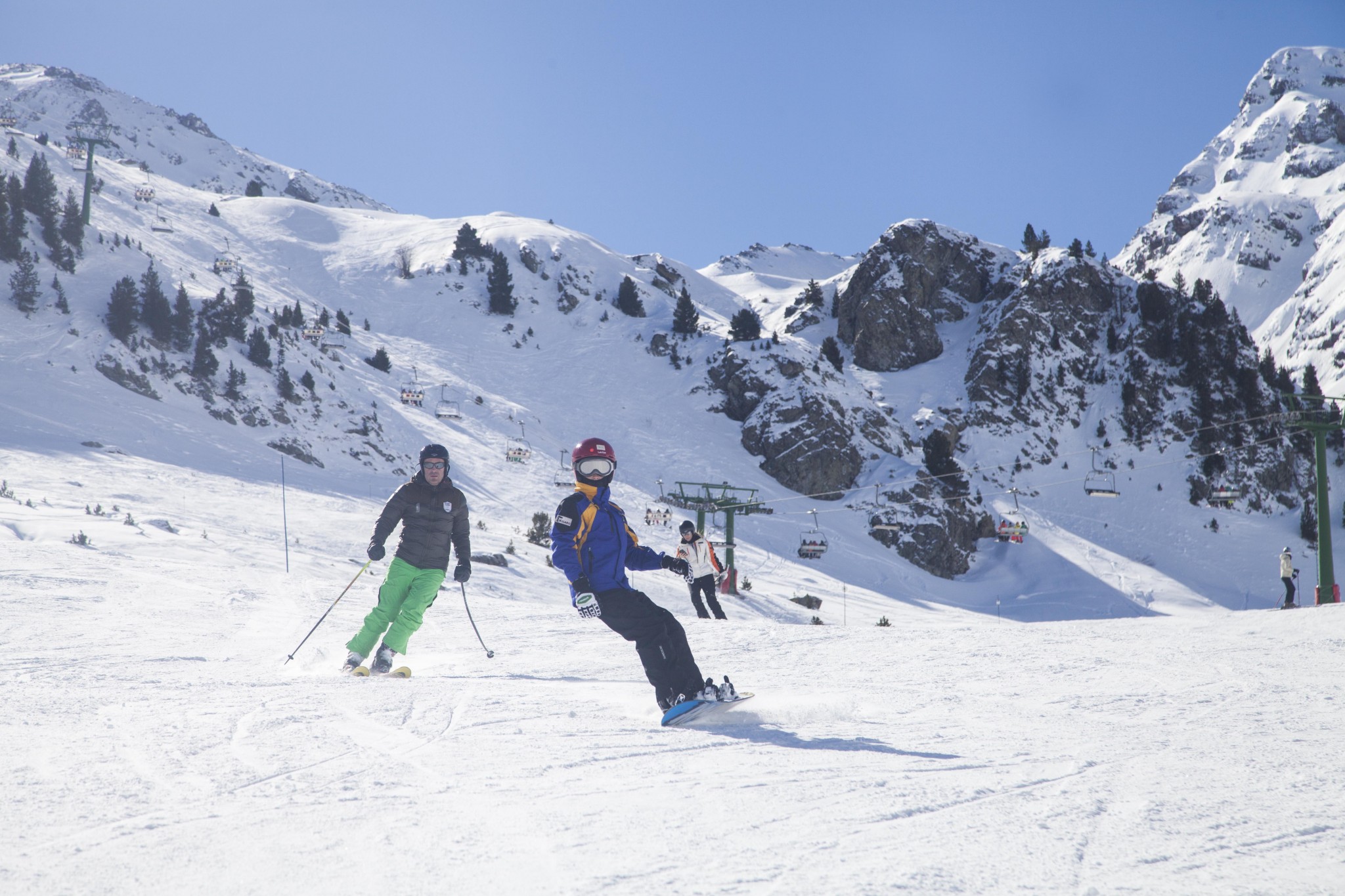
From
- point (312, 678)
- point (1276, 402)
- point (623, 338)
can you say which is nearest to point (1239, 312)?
point (1276, 402)

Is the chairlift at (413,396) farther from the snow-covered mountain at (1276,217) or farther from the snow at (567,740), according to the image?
the snow-covered mountain at (1276,217)

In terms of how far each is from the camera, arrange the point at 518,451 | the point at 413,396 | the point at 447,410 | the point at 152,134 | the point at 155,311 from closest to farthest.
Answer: the point at 155,311 → the point at 518,451 → the point at 413,396 → the point at 447,410 → the point at 152,134

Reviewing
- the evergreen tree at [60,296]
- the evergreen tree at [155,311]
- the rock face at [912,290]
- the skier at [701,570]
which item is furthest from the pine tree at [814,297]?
the skier at [701,570]

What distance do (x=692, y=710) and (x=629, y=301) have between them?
58960mm

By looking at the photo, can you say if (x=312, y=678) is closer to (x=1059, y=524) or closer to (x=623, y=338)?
(x=1059, y=524)

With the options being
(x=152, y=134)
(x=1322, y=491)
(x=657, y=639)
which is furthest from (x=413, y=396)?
(x=152, y=134)

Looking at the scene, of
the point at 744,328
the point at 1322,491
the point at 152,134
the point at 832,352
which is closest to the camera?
the point at 1322,491

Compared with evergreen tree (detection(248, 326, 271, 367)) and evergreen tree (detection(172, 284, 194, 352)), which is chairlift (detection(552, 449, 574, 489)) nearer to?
evergreen tree (detection(248, 326, 271, 367))

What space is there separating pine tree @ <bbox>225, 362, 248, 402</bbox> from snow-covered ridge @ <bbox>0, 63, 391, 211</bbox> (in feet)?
331

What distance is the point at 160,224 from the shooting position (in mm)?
50375

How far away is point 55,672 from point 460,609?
573 centimetres

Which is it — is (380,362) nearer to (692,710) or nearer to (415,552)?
(415,552)

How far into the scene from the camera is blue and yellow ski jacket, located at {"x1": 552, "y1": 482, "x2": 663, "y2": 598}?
5219 millimetres

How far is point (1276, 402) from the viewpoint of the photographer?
5531 centimetres
